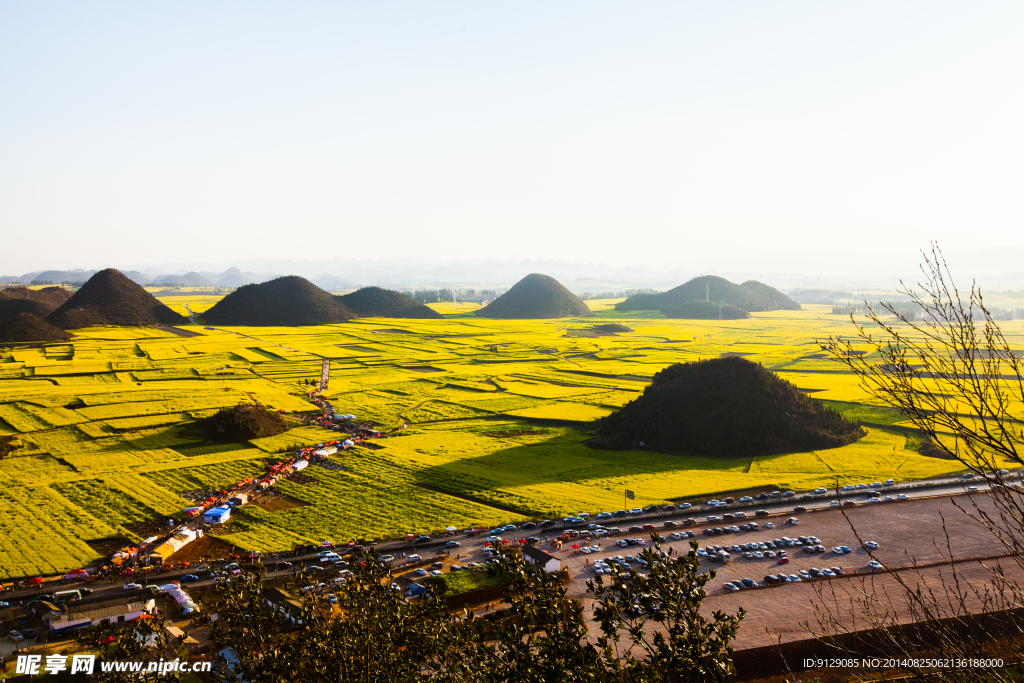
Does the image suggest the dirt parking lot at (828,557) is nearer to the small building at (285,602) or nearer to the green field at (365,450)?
the green field at (365,450)

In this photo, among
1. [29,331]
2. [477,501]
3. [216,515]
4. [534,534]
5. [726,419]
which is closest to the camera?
[534,534]

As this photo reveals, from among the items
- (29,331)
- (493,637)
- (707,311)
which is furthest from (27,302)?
(707,311)

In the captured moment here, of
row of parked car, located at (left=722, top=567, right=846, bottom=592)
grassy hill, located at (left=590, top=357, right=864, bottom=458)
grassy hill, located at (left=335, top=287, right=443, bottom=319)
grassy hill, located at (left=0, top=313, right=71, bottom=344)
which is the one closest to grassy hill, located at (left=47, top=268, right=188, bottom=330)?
grassy hill, located at (left=0, top=313, right=71, bottom=344)

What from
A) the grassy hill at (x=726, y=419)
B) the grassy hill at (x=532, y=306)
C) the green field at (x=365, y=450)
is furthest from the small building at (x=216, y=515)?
the grassy hill at (x=532, y=306)

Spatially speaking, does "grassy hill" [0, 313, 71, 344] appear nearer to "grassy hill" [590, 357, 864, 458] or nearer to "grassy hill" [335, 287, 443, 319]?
"grassy hill" [335, 287, 443, 319]

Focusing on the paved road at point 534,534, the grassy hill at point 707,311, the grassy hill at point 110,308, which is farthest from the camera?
the grassy hill at point 707,311

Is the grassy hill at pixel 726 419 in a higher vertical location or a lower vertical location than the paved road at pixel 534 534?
higher

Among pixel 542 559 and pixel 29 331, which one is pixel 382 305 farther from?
pixel 542 559

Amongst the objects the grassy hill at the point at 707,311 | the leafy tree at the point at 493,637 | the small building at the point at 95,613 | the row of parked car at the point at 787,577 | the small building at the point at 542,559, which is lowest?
the small building at the point at 95,613
